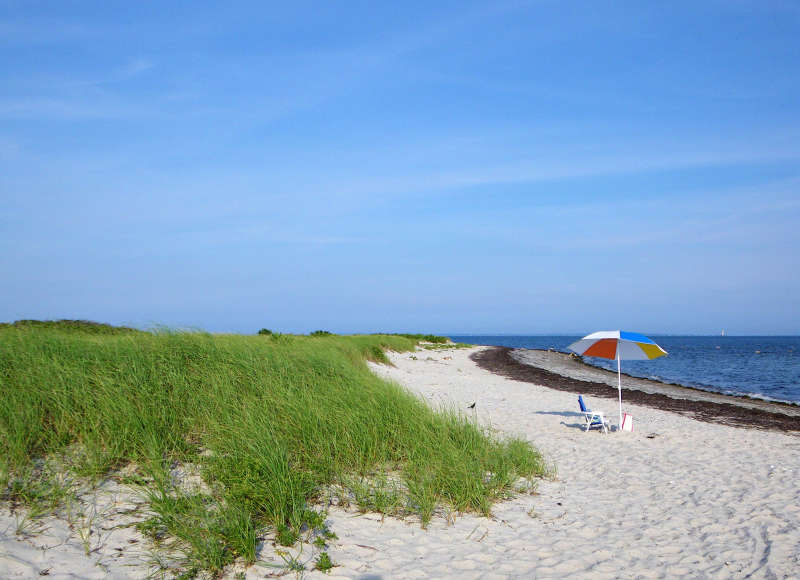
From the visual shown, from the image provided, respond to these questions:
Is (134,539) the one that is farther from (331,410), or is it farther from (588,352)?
(588,352)

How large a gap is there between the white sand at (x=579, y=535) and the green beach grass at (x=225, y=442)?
0.95ft

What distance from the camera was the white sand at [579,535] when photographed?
4.66m

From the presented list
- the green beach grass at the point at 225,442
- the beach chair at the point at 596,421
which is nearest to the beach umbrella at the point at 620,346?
the beach chair at the point at 596,421

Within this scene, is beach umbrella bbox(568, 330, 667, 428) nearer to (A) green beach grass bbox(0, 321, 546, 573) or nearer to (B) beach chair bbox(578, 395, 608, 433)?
(B) beach chair bbox(578, 395, 608, 433)

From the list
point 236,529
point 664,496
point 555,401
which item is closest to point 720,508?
point 664,496

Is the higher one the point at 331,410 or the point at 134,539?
the point at 331,410

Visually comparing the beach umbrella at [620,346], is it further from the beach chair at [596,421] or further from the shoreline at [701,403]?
the shoreline at [701,403]

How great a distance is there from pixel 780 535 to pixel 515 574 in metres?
3.39

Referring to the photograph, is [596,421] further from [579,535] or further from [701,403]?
[701,403]

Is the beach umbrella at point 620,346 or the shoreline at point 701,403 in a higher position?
the beach umbrella at point 620,346

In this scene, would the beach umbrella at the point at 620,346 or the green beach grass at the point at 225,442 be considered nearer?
the green beach grass at the point at 225,442

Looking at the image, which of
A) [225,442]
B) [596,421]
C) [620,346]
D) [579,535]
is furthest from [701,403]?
[225,442]

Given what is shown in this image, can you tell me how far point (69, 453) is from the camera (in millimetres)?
6195

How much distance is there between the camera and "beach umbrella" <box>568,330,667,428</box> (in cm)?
1208
